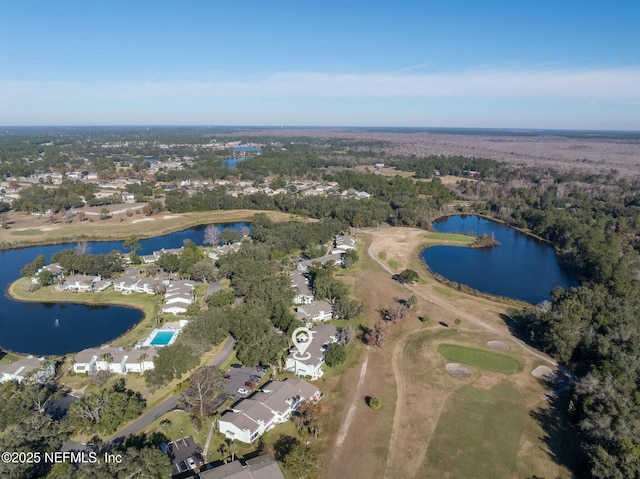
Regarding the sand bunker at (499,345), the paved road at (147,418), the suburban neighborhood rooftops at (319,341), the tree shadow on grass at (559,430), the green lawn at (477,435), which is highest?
the suburban neighborhood rooftops at (319,341)

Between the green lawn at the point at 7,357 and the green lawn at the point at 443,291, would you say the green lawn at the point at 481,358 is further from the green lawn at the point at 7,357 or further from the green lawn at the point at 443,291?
the green lawn at the point at 7,357

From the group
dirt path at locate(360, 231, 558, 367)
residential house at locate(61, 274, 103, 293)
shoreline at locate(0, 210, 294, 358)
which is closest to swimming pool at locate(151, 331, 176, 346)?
shoreline at locate(0, 210, 294, 358)

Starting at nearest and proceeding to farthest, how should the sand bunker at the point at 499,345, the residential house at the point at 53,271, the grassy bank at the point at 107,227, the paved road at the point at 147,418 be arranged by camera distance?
the paved road at the point at 147,418 → the sand bunker at the point at 499,345 → the residential house at the point at 53,271 → the grassy bank at the point at 107,227

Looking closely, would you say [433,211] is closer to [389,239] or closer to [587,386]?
[389,239]

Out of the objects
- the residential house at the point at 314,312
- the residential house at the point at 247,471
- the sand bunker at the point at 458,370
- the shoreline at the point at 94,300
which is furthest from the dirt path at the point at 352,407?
the shoreline at the point at 94,300

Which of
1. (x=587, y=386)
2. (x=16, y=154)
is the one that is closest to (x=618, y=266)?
(x=587, y=386)

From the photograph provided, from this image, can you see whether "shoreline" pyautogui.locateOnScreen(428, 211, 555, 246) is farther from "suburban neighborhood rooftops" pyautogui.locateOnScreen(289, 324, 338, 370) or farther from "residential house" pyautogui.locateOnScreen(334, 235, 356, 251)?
"suburban neighborhood rooftops" pyautogui.locateOnScreen(289, 324, 338, 370)

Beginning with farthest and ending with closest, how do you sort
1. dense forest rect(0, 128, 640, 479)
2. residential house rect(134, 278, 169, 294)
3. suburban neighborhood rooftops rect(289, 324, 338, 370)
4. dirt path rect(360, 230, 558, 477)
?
residential house rect(134, 278, 169, 294)
suburban neighborhood rooftops rect(289, 324, 338, 370)
dense forest rect(0, 128, 640, 479)
dirt path rect(360, 230, 558, 477)
